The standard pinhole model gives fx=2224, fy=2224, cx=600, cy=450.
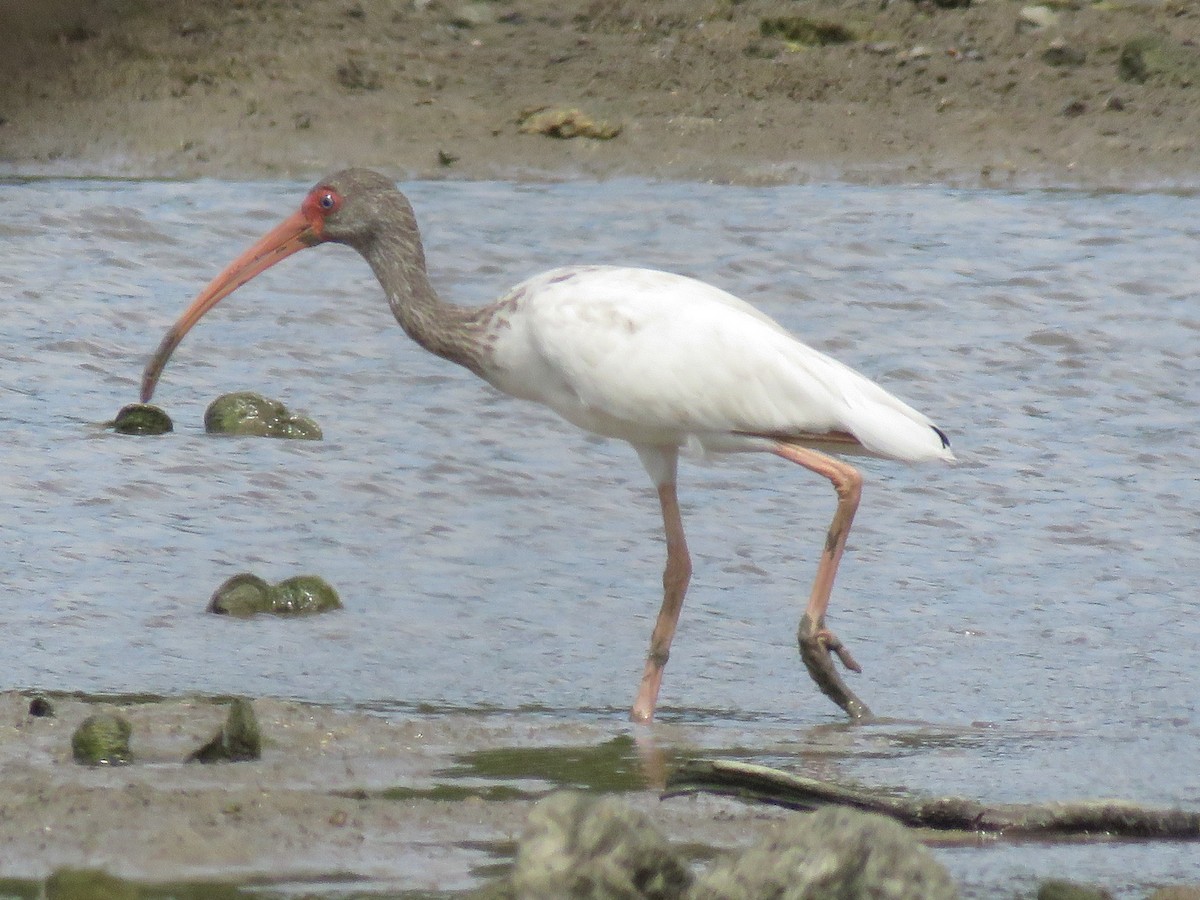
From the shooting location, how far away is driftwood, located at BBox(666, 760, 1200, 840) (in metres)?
4.19

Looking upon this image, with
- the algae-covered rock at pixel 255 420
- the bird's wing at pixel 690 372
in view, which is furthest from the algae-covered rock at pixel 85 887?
the algae-covered rock at pixel 255 420

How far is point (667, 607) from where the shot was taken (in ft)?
20.4

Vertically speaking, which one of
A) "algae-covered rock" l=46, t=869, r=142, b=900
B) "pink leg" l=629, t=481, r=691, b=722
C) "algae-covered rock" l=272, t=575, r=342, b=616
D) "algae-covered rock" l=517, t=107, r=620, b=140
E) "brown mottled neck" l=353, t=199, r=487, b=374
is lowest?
"algae-covered rock" l=272, t=575, r=342, b=616

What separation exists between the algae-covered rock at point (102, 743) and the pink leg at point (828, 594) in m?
1.85

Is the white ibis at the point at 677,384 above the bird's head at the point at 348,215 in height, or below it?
below

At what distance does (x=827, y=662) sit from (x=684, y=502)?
7.43 ft

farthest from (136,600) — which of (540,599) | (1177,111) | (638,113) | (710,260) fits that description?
(1177,111)

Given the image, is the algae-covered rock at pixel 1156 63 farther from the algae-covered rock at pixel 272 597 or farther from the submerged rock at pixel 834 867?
the submerged rock at pixel 834 867

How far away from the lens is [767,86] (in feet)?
45.1

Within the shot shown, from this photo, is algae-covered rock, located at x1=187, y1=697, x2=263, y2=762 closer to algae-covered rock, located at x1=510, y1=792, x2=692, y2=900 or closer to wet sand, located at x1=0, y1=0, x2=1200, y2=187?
algae-covered rock, located at x1=510, y1=792, x2=692, y2=900

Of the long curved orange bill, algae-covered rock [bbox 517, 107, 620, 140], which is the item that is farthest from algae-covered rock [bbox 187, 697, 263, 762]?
algae-covered rock [bbox 517, 107, 620, 140]

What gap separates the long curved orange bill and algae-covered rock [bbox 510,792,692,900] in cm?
391

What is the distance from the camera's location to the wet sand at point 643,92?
13.2 meters

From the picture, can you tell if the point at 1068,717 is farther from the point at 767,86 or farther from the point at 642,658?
the point at 767,86
